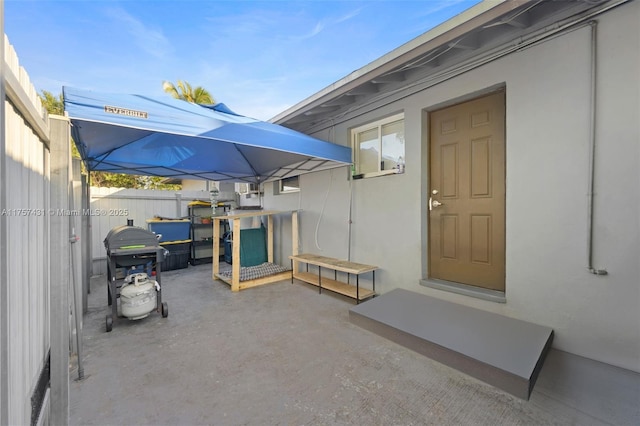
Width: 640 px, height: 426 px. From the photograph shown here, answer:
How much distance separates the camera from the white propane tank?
2947 mm

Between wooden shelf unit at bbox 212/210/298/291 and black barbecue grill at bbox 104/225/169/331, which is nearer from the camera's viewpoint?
black barbecue grill at bbox 104/225/169/331

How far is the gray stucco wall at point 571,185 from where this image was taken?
1.99 meters

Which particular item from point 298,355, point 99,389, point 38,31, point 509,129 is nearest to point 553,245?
point 509,129

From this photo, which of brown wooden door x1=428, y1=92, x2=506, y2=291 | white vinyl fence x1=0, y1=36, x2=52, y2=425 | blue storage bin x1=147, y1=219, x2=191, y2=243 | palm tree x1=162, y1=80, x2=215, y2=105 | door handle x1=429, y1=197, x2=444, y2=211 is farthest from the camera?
palm tree x1=162, y1=80, x2=215, y2=105

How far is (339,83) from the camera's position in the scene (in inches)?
141

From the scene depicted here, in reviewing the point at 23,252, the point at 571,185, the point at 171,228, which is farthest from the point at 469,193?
the point at 171,228

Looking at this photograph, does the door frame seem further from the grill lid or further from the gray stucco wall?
the grill lid

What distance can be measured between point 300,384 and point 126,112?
2666 millimetres

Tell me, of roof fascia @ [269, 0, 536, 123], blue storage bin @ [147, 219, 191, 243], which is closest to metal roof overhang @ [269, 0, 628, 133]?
roof fascia @ [269, 0, 536, 123]

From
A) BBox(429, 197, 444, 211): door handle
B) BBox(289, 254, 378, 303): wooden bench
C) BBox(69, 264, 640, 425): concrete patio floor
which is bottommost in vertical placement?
BBox(69, 264, 640, 425): concrete patio floor

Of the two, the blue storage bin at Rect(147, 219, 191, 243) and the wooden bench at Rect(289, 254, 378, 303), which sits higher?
the blue storage bin at Rect(147, 219, 191, 243)

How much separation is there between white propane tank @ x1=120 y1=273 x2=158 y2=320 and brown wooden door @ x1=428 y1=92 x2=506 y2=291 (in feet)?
11.6

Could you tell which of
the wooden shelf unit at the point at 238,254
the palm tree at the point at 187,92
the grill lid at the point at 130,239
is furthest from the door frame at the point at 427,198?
the palm tree at the point at 187,92

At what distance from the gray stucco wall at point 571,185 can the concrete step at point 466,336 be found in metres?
0.26
